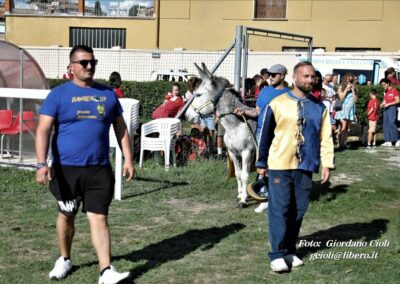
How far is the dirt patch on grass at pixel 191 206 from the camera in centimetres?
817

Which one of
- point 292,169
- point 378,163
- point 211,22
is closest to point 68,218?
point 292,169

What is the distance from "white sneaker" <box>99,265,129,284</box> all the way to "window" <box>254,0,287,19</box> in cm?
3607

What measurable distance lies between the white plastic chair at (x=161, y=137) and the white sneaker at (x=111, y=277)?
6226 mm

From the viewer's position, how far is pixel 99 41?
41844mm

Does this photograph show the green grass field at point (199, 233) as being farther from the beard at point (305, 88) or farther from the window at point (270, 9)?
the window at point (270, 9)

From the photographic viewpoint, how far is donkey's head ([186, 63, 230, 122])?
8586mm

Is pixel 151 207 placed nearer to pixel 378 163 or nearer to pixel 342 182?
pixel 342 182

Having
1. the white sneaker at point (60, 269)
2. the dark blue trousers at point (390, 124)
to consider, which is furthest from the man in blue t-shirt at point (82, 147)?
the dark blue trousers at point (390, 124)

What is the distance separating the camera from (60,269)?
213 inches

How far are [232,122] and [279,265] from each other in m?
3.20

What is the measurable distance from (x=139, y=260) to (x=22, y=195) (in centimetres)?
344

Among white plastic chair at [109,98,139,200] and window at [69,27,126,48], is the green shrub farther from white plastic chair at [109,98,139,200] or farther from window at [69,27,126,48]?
window at [69,27,126,48]

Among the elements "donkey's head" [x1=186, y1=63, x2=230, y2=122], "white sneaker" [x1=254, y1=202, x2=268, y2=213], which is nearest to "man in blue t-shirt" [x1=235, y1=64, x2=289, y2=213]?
"white sneaker" [x1=254, y1=202, x2=268, y2=213]

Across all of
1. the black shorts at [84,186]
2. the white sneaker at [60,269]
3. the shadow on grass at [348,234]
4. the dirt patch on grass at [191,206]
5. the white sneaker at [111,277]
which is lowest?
the dirt patch on grass at [191,206]
